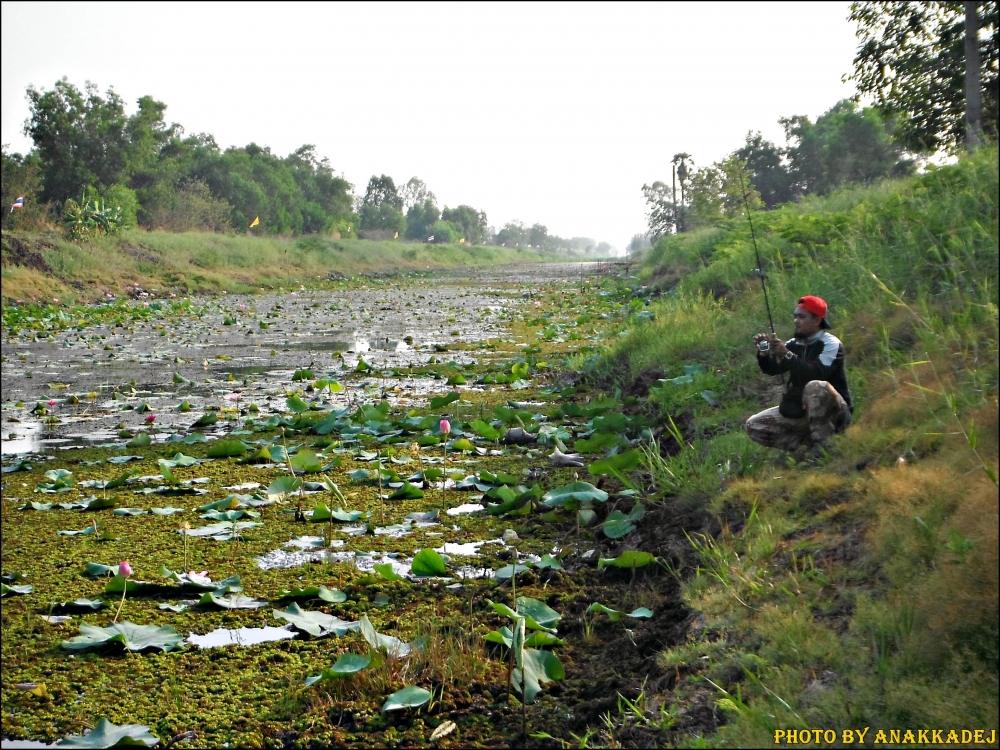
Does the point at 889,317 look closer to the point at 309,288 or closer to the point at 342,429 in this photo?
the point at 342,429

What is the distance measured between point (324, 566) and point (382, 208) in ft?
314

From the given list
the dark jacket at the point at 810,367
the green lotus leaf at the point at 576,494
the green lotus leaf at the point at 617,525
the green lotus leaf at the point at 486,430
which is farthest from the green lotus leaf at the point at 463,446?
the dark jacket at the point at 810,367

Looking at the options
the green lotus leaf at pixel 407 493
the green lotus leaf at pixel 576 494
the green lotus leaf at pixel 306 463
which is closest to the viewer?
the green lotus leaf at pixel 576 494

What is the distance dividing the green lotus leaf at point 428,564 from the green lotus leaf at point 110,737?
1536 millimetres

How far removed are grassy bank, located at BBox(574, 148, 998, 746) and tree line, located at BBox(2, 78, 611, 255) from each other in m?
26.4

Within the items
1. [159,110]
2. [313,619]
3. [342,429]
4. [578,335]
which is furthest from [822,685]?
[159,110]

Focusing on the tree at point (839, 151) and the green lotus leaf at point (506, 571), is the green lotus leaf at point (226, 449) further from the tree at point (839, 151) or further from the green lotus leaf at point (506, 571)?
the tree at point (839, 151)

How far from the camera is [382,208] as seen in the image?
97.4 metres

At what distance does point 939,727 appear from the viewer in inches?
88.2

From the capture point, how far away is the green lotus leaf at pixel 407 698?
2.99 m

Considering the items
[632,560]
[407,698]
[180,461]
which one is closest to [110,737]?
[407,698]

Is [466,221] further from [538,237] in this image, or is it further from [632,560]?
[632,560]

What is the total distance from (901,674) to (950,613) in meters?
0.22

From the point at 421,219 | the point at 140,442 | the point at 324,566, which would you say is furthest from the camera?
the point at 421,219
